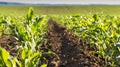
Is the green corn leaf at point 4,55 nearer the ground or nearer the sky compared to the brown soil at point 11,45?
nearer the sky

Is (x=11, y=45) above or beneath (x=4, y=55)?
beneath

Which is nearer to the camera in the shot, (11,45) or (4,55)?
(4,55)

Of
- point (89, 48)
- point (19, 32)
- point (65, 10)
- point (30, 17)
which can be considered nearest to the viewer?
point (19, 32)

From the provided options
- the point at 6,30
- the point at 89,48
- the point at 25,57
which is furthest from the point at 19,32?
the point at 6,30

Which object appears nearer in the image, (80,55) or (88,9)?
(80,55)

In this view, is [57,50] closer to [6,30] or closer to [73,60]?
[73,60]

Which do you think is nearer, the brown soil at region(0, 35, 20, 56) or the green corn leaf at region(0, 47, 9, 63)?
the green corn leaf at region(0, 47, 9, 63)

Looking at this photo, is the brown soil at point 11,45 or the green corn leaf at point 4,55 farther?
the brown soil at point 11,45

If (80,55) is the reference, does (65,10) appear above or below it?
below

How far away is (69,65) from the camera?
5.71 metres

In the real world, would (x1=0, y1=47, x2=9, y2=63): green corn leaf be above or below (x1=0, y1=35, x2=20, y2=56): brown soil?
above

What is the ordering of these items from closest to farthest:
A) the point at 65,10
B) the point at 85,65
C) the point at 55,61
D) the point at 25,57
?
the point at 25,57 < the point at 85,65 < the point at 55,61 < the point at 65,10

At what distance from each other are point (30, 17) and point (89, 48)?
1.83 metres

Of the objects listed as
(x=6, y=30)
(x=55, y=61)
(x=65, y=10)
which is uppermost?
(x=55, y=61)
